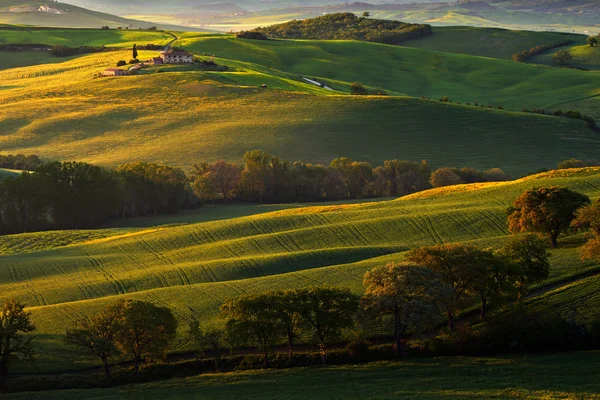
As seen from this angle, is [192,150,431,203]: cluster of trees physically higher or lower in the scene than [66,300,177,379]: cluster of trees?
lower

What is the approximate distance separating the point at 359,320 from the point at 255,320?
5.64 m

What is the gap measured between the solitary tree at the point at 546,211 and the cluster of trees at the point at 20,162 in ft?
232

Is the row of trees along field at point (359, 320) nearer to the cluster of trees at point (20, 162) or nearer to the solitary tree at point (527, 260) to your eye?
the solitary tree at point (527, 260)

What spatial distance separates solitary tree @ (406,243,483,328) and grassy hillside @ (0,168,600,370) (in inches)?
188

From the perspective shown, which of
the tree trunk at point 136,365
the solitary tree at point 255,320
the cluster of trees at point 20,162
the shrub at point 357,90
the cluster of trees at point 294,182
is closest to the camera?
the tree trunk at point 136,365

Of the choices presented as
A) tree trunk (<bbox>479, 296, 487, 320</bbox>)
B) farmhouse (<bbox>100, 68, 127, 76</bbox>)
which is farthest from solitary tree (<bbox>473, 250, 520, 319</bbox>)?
farmhouse (<bbox>100, 68, 127, 76</bbox>)

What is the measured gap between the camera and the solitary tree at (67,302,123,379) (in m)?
45.2

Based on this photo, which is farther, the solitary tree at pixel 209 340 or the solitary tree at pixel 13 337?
the solitary tree at pixel 209 340

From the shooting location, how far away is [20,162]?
114875mm

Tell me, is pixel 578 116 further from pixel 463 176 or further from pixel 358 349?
pixel 358 349

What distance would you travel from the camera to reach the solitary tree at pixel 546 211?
60.8m

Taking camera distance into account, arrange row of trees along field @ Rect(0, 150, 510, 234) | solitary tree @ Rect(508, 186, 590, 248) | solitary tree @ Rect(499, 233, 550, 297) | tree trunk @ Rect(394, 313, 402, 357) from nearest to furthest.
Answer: tree trunk @ Rect(394, 313, 402, 357) < solitary tree @ Rect(499, 233, 550, 297) < solitary tree @ Rect(508, 186, 590, 248) < row of trees along field @ Rect(0, 150, 510, 234)

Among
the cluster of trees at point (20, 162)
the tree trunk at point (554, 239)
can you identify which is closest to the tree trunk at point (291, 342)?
the tree trunk at point (554, 239)

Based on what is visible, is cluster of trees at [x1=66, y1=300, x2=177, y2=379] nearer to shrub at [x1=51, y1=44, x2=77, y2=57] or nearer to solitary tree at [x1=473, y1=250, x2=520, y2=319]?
solitary tree at [x1=473, y1=250, x2=520, y2=319]
